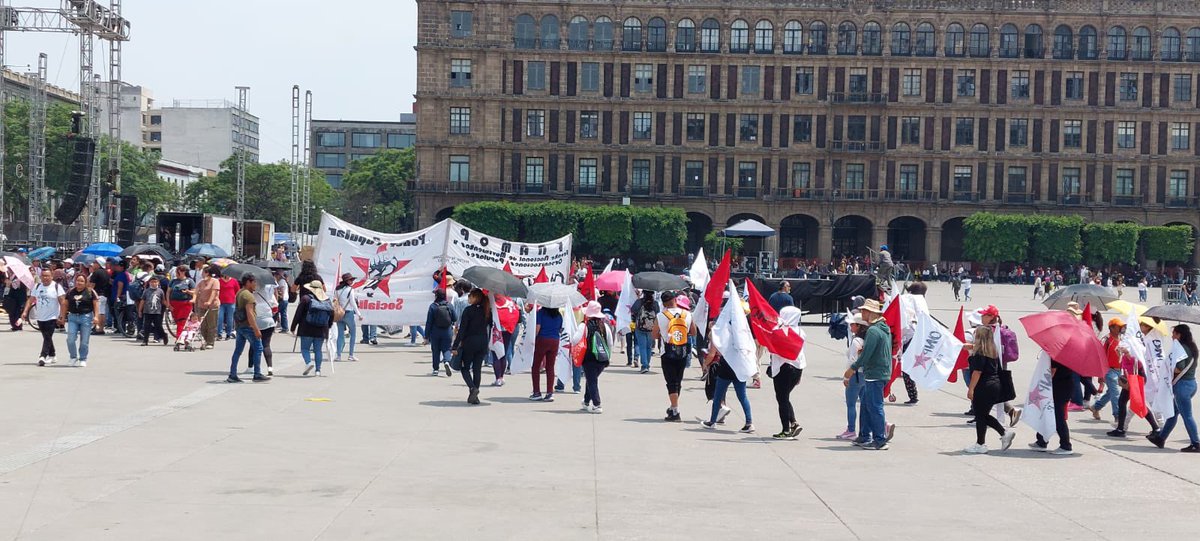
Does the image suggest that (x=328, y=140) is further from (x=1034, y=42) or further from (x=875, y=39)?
(x=1034, y=42)

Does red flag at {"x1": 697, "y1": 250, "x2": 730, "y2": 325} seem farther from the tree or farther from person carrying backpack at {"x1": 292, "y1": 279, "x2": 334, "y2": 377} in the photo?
the tree

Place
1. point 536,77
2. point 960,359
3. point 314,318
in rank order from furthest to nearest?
point 536,77, point 314,318, point 960,359

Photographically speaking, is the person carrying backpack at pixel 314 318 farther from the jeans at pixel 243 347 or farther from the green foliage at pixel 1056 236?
the green foliage at pixel 1056 236

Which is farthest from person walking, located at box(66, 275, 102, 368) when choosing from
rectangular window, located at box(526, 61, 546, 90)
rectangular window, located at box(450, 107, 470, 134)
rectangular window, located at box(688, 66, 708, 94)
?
rectangular window, located at box(688, 66, 708, 94)

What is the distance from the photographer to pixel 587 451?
1301 cm

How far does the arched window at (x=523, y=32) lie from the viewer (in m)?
81.2

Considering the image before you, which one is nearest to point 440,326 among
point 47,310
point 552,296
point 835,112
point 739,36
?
point 552,296

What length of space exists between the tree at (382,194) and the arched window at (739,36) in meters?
37.2

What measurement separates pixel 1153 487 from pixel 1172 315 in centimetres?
375

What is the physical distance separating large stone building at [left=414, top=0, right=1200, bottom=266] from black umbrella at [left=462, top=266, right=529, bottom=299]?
209ft

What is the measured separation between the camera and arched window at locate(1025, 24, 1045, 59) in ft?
270

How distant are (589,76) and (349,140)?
262 feet

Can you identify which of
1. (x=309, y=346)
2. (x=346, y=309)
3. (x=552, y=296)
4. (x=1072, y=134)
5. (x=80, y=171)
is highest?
(x=1072, y=134)

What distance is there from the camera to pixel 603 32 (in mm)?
81938
